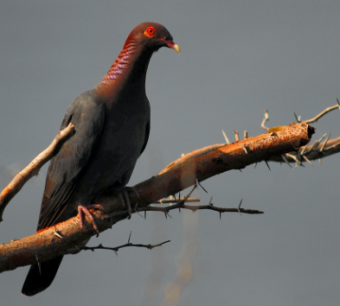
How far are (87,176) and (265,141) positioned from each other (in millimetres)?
1792

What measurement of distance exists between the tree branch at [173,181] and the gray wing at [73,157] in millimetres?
537

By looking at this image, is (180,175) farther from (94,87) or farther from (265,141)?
(94,87)

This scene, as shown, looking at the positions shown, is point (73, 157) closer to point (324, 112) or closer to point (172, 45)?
point (172, 45)

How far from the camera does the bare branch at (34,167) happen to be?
8.84 feet

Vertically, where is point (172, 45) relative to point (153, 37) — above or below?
below

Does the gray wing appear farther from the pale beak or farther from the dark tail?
the pale beak

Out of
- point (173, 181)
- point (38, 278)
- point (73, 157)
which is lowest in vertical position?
point (38, 278)

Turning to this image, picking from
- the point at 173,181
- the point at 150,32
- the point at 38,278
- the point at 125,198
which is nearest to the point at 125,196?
the point at 125,198

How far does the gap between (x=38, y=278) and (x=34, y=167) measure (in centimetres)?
215

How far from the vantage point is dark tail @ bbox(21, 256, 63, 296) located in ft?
14.6

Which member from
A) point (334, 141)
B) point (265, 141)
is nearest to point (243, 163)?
point (265, 141)

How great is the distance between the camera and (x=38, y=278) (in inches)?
176

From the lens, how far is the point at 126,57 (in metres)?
4.36

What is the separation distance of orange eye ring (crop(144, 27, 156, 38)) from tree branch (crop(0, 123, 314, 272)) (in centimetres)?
154
